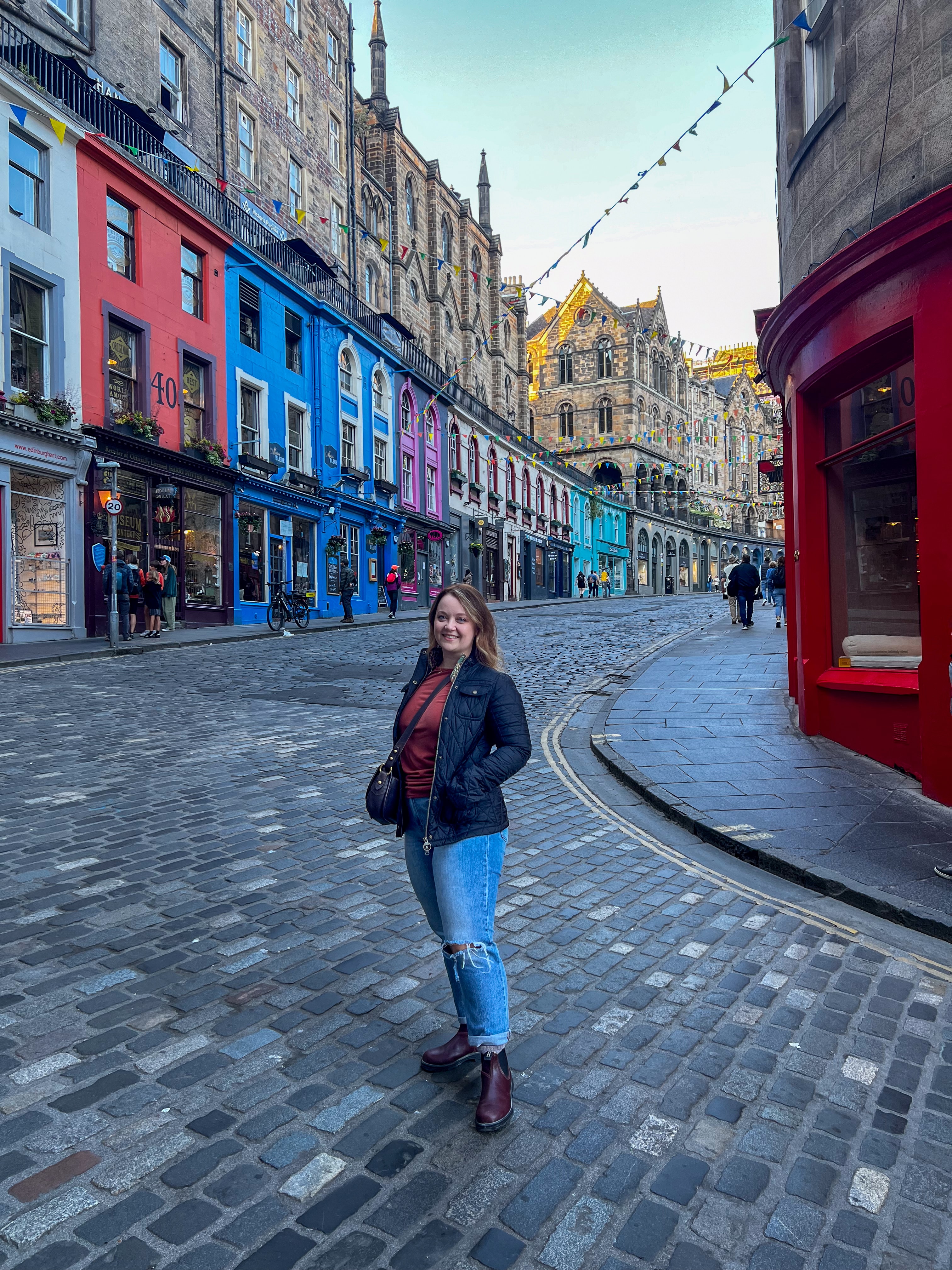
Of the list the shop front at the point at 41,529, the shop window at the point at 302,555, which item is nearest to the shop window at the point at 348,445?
the shop window at the point at 302,555

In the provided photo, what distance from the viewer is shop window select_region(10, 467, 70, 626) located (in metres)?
16.9

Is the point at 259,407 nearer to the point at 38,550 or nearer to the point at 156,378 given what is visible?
the point at 156,378

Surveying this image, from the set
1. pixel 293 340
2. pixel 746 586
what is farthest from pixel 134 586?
pixel 746 586

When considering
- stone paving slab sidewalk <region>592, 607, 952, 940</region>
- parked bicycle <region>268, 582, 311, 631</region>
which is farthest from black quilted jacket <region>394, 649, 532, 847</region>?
parked bicycle <region>268, 582, 311, 631</region>

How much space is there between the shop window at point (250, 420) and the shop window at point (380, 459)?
7001 millimetres

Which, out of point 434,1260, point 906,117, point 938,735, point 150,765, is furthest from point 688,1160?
point 906,117

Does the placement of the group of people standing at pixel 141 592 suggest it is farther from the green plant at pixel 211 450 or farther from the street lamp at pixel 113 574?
the green plant at pixel 211 450

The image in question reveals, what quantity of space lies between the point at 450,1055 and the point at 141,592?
17.6 m

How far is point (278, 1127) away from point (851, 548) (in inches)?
286

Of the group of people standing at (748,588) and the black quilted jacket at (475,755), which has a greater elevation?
the group of people standing at (748,588)

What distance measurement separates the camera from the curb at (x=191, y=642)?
44.5 ft

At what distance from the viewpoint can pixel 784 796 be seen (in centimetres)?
617

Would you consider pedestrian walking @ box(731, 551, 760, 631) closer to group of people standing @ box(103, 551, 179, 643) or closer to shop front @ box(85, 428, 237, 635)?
shop front @ box(85, 428, 237, 635)

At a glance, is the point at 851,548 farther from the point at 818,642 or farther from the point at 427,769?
the point at 427,769
